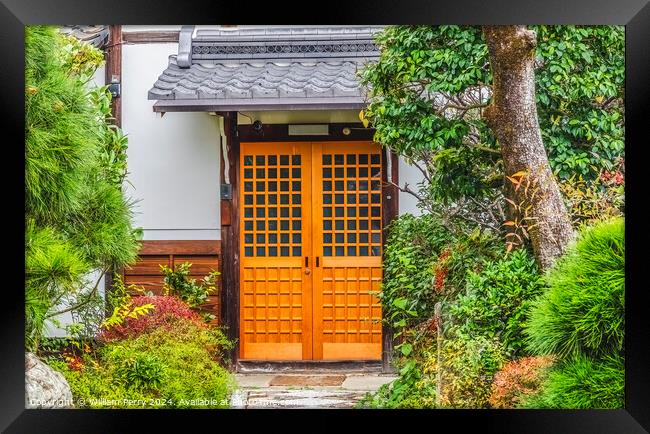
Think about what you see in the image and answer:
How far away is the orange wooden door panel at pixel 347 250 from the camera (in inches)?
201

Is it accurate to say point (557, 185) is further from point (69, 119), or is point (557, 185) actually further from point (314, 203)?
point (69, 119)

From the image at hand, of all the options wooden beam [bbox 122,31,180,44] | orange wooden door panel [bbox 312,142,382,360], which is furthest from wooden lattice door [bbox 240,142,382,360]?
wooden beam [bbox 122,31,180,44]

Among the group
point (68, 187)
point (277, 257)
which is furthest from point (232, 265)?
point (68, 187)

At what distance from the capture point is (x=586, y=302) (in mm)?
4379

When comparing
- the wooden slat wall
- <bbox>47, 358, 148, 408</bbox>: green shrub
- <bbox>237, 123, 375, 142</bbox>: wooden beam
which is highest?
<bbox>237, 123, 375, 142</bbox>: wooden beam

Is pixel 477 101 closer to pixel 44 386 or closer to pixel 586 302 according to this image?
pixel 586 302

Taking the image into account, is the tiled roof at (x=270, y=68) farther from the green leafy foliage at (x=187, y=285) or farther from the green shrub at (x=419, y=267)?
the green leafy foliage at (x=187, y=285)

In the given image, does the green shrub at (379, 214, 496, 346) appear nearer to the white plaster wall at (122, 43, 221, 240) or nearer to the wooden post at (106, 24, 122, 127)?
the white plaster wall at (122, 43, 221, 240)

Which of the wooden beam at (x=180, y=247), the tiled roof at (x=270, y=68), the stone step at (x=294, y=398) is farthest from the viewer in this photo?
the tiled roof at (x=270, y=68)

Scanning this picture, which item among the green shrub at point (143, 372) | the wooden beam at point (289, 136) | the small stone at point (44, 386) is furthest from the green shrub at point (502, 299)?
the small stone at point (44, 386)

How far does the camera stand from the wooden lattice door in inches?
201
